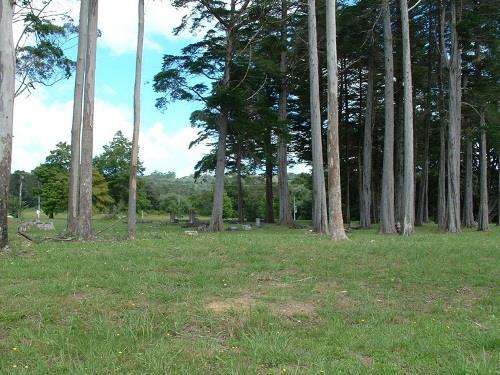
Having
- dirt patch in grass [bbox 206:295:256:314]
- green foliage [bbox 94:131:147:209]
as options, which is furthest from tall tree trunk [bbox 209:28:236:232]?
green foliage [bbox 94:131:147:209]

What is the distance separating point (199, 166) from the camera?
38.8 meters

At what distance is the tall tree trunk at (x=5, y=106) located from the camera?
37.8 feet

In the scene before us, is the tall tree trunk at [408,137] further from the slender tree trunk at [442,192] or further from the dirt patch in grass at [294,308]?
the dirt patch in grass at [294,308]

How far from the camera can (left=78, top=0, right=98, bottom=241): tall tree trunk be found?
50.3ft

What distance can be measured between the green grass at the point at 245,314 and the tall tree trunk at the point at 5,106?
4.72 feet

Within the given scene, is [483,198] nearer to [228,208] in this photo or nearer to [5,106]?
[5,106]

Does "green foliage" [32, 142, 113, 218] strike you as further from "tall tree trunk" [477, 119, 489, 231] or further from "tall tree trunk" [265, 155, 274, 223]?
"tall tree trunk" [477, 119, 489, 231]

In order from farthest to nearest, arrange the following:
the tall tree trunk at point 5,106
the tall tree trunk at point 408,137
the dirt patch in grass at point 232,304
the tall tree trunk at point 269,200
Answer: the tall tree trunk at point 269,200
the tall tree trunk at point 408,137
the tall tree trunk at point 5,106
the dirt patch in grass at point 232,304

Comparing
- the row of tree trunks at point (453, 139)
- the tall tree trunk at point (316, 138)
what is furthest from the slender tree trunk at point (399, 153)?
the tall tree trunk at point (316, 138)

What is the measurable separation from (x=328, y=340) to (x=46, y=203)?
201 ft

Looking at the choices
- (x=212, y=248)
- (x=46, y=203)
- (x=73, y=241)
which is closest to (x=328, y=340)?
(x=212, y=248)

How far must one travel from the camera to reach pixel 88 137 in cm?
1576

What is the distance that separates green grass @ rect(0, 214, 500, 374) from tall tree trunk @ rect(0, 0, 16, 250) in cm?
144

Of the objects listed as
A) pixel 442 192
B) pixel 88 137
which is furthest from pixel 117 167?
pixel 88 137
